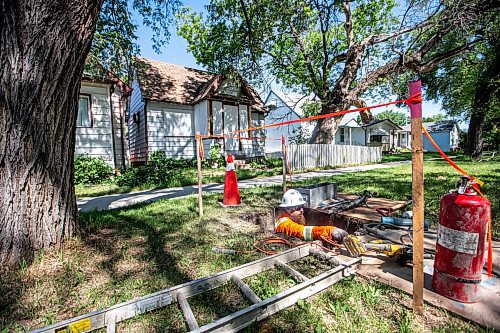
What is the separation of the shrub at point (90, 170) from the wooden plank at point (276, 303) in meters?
9.43

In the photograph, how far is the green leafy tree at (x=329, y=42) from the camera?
9211mm

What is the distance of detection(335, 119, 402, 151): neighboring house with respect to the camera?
3203cm

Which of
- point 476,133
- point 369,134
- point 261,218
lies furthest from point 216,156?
point 369,134

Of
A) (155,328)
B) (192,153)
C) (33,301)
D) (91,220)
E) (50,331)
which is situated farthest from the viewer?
(192,153)

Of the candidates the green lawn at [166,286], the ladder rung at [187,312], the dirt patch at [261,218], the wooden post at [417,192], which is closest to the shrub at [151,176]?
the dirt patch at [261,218]

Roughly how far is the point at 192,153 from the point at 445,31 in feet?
43.2

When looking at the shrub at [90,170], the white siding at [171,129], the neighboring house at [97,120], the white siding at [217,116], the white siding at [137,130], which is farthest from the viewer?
the white siding at [217,116]

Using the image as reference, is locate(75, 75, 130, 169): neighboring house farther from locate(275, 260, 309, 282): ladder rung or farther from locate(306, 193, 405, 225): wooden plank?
locate(275, 260, 309, 282): ladder rung

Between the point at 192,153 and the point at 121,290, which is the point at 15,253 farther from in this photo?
the point at 192,153

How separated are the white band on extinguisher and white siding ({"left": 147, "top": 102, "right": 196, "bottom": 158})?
43.1 ft

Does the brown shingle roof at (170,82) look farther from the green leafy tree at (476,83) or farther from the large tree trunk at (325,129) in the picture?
the green leafy tree at (476,83)

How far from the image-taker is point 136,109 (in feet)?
50.5

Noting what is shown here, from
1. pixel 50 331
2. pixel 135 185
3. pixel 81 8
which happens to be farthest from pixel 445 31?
pixel 50 331

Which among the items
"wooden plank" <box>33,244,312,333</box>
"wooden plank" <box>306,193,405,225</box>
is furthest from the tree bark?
"wooden plank" <box>33,244,312,333</box>
